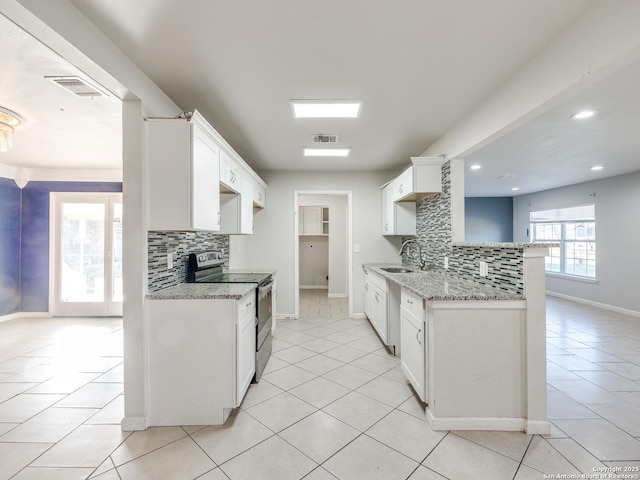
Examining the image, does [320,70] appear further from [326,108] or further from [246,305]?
[246,305]

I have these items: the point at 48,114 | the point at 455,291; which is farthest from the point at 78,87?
the point at 455,291

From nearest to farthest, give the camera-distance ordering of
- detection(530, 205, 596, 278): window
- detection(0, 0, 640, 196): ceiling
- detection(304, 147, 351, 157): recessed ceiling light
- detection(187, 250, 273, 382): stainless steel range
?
1. detection(0, 0, 640, 196): ceiling
2. detection(187, 250, 273, 382): stainless steel range
3. detection(304, 147, 351, 157): recessed ceiling light
4. detection(530, 205, 596, 278): window

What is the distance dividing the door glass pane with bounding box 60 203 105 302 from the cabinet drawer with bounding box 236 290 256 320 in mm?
3941

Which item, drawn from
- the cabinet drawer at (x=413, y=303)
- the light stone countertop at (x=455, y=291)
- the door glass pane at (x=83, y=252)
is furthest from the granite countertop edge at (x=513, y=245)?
the door glass pane at (x=83, y=252)

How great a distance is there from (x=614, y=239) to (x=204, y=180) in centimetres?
711

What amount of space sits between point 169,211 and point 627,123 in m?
4.45

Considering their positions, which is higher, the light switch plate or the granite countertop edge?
the granite countertop edge

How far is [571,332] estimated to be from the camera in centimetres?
392

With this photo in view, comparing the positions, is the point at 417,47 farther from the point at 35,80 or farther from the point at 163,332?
the point at 35,80

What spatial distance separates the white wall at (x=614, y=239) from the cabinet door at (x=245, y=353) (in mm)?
6464

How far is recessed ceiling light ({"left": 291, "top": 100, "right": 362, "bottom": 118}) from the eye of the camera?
2391 mm

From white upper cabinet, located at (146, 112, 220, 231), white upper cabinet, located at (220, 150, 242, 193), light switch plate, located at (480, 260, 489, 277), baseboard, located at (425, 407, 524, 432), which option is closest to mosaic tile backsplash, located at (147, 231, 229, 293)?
white upper cabinet, located at (146, 112, 220, 231)

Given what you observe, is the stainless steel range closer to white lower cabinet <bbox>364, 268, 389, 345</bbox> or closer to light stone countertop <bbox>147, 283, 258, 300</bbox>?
light stone countertop <bbox>147, 283, 258, 300</bbox>

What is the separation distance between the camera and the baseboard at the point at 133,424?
6.27 feet
